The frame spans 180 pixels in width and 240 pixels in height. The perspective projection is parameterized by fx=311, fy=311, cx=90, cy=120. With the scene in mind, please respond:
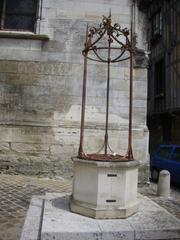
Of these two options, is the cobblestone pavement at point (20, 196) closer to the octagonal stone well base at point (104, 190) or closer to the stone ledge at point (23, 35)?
the octagonal stone well base at point (104, 190)

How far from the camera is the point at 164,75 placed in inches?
557

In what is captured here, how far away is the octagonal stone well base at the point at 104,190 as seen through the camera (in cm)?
397

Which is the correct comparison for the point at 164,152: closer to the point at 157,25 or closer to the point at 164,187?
the point at 164,187

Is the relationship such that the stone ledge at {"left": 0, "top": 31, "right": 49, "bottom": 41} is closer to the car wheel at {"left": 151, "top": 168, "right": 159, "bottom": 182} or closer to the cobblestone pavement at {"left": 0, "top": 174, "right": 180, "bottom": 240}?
the cobblestone pavement at {"left": 0, "top": 174, "right": 180, "bottom": 240}

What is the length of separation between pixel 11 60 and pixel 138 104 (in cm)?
312

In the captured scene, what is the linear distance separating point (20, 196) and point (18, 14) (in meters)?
4.63

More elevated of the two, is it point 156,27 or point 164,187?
point 156,27

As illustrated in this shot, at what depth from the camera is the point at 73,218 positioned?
3879 millimetres

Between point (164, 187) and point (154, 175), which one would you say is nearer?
point (164, 187)

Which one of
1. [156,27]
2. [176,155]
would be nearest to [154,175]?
[176,155]

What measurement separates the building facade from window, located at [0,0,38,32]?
5.66 metres

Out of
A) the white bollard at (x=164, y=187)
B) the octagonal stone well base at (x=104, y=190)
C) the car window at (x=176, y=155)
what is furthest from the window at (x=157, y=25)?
the octagonal stone well base at (x=104, y=190)

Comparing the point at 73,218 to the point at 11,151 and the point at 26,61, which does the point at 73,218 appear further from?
the point at 26,61

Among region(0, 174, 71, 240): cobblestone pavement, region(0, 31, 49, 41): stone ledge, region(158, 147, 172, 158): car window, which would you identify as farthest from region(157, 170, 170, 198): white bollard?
region(0, 31, 49, 41): stone ledge
